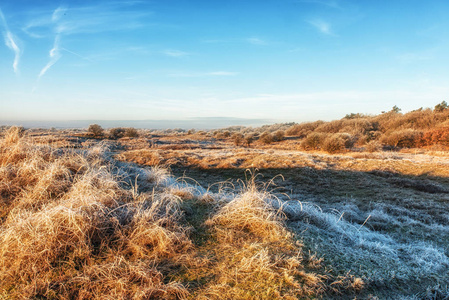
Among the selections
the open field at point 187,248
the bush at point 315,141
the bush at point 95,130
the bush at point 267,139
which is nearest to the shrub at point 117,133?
the bush at point 95,130

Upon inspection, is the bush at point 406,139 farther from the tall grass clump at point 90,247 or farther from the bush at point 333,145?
the tall grass clump at point 90,247

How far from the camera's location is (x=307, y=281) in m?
1.93

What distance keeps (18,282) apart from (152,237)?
1.12 metres

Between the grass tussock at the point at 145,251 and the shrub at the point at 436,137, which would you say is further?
the shrub at the point at 436,137

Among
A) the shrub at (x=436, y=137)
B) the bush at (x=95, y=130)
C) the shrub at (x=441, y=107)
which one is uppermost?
the shrub at (x=441, y=107)

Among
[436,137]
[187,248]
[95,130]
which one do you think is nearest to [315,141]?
[436,137]

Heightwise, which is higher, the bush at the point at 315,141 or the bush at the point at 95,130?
the bush at the point at 95,130

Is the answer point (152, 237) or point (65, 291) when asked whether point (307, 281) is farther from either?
point (65, 291)

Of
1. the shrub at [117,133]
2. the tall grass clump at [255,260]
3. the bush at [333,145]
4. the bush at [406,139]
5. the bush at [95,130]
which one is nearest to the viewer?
the tall grass clump at [255,260]

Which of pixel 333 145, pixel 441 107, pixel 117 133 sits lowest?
pixel 333 145

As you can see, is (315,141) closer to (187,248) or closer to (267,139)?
(267,139)

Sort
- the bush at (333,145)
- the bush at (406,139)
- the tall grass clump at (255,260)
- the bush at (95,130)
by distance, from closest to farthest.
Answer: the tall grass clump at (255,260), the bush at (333,145), the bush at (406,139), the bush at (95,130)

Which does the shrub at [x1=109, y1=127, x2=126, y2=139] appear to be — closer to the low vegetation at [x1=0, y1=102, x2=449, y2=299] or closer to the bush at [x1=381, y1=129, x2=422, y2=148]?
the low vegetation at [x1=0, y1=102, x2=449, y2=299]

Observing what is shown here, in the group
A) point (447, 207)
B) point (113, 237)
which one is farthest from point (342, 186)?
point (113, 237)
